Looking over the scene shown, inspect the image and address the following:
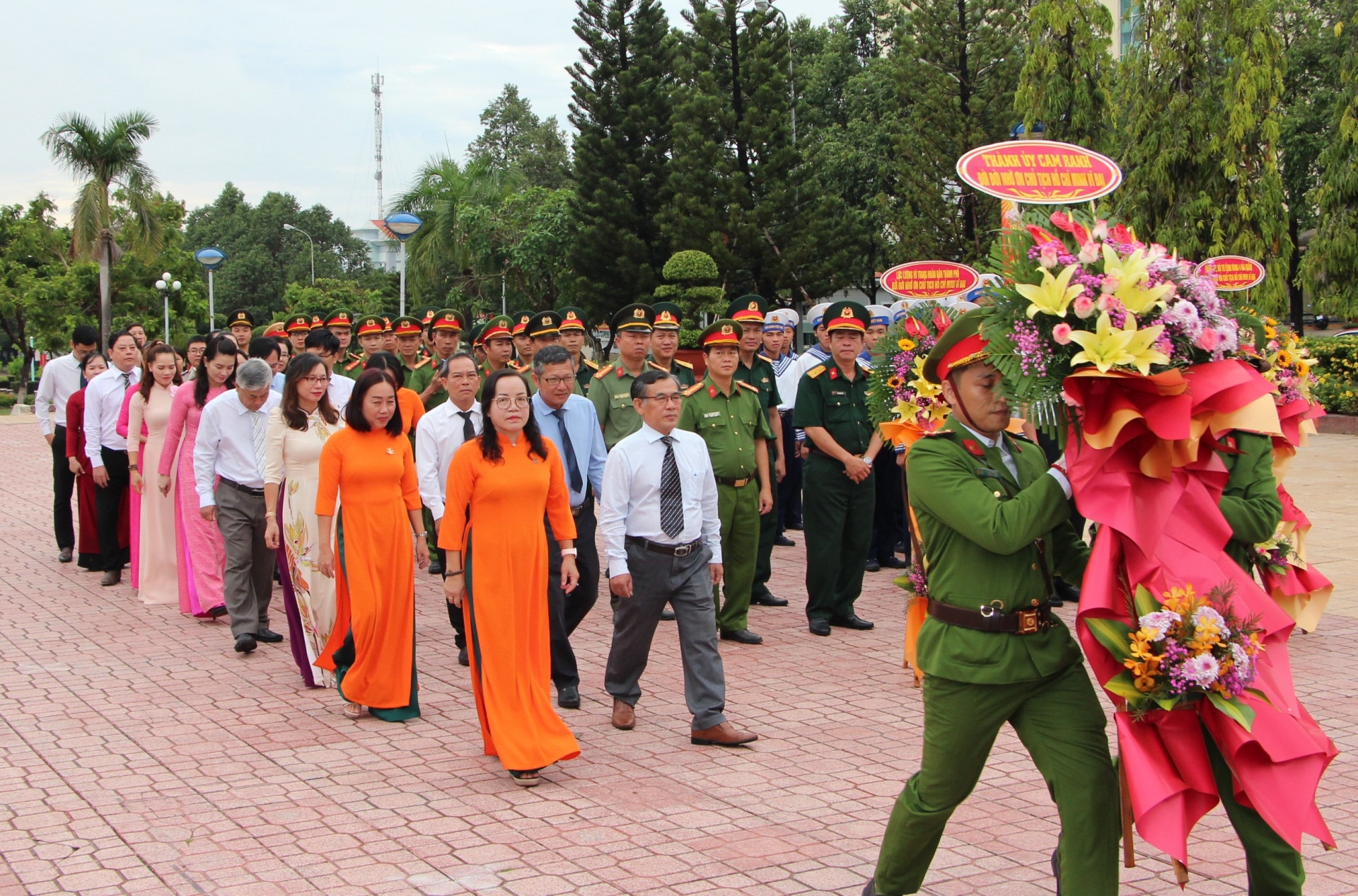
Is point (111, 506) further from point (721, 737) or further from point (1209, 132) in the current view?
point (1209, 132)

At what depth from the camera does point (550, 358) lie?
6.93 metres

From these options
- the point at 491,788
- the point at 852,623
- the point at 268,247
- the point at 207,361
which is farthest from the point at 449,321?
the point at 268,247

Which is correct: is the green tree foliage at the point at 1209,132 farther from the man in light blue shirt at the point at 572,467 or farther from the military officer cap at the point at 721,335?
the man in light blue shirt at the point at 572,467

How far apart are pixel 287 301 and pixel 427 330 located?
4926 cm

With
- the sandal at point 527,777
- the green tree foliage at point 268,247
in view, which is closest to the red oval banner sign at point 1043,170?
the sandal at point 527,777

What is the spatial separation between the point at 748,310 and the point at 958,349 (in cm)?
669

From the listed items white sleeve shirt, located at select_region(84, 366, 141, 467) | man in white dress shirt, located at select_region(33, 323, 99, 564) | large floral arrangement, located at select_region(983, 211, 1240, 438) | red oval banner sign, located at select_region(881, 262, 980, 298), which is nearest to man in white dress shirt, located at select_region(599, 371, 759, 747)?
large floral arrangement, located at select_region(983, 211, 1240, 438)

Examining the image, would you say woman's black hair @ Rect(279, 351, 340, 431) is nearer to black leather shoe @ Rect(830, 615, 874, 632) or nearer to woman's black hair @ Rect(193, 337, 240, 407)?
woman's black hair @ Rect(193, 337, 240, 407)

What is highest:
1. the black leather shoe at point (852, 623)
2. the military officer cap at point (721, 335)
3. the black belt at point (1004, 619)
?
the military officer cap at point (721, 335)

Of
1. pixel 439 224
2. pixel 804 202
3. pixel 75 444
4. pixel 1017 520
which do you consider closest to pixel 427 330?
pixel 75 444

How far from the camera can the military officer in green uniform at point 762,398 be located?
912cm

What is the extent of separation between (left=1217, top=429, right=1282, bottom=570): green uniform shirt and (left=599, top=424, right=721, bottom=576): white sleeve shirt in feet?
9.17

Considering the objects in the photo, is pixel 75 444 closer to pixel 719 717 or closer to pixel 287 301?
pixel 719 717

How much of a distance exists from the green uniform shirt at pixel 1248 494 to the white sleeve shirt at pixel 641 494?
2796 mm
